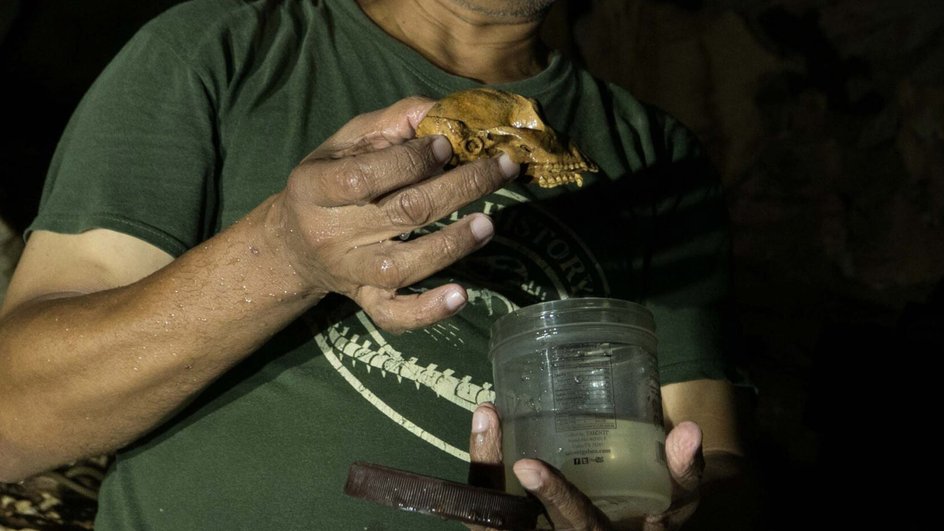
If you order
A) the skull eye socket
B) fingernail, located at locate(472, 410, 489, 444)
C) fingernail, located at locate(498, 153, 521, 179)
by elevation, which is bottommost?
fingernail, located at locate(472, 410, 489, 444)

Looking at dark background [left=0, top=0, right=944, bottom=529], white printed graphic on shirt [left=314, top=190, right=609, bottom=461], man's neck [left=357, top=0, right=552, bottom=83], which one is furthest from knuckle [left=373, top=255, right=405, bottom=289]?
dark background [left=0, top=0, right=944, bottom=529]

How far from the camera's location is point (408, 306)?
2.89 ft

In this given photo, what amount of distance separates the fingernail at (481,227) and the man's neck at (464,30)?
59 cm

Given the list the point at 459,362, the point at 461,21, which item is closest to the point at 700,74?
the point at 461,21

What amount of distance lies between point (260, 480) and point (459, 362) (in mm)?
262

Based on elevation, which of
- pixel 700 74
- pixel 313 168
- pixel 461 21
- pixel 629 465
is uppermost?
pixel 313 168

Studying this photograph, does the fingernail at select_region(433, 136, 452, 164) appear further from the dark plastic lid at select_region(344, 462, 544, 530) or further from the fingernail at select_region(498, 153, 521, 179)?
the dark plastic lid at select_region(344, 462, 544, 530)

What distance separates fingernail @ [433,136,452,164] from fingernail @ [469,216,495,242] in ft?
0.19

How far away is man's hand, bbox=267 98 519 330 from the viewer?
83 cm

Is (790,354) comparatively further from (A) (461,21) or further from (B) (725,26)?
(A) (461,21)

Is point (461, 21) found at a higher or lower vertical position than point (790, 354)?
higher

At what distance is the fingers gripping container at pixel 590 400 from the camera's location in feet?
2.86

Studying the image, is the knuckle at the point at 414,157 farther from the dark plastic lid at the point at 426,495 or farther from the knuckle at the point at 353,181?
the dark plastic lid at the point at 426,495

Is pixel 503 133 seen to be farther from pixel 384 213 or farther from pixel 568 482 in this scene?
pixel 568 482
